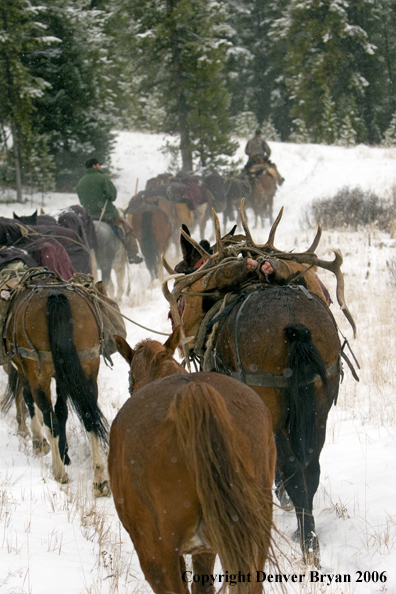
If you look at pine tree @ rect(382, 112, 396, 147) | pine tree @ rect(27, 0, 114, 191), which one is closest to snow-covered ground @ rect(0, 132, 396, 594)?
pine tree @ rect(27, 0, 114, 191)

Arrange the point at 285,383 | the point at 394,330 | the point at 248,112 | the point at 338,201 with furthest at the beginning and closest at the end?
the point at 248,112 → the point at 338,201 → the point at 394,330 → the point at 285,383

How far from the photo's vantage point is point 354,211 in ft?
52.6

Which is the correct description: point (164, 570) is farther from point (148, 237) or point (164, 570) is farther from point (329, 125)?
point (329, 125)

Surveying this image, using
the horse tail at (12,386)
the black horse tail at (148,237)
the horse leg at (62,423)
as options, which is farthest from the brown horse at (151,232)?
the horse leg at (62,423)

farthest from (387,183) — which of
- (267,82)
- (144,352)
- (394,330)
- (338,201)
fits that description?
(267,82)

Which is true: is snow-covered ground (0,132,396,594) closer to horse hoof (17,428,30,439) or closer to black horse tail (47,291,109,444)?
horse hoof (17,428,30,439)

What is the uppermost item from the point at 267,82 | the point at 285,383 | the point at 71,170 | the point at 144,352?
the point at 267,82

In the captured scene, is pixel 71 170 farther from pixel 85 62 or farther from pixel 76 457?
pixel 76 457

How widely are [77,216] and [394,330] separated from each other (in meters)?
5.06

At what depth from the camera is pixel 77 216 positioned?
9.39 meters

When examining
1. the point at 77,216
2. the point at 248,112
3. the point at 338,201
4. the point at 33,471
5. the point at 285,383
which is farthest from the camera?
the point at 248,112

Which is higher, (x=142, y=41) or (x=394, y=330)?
(x=142, y=41)

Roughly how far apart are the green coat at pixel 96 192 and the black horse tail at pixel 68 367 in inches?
296

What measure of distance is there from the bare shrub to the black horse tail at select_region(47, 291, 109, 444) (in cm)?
1070
